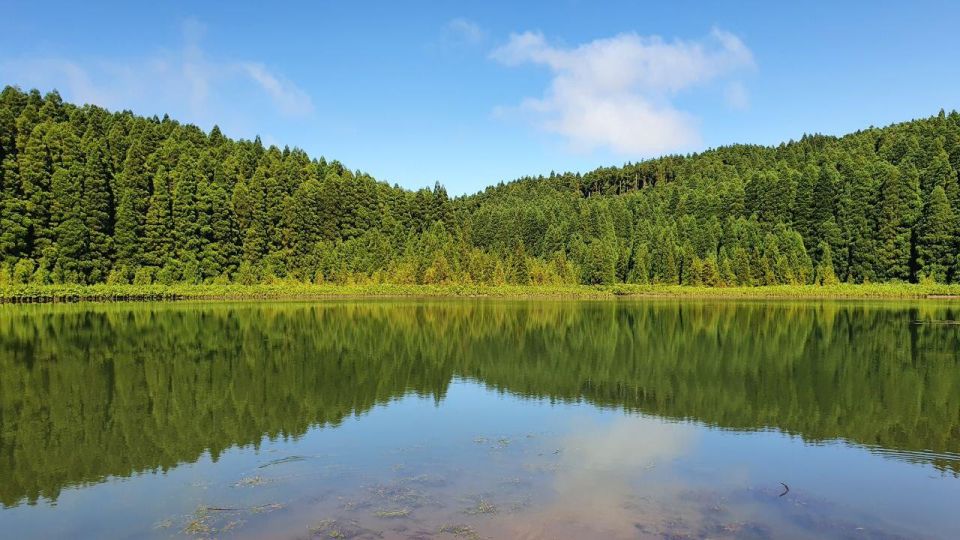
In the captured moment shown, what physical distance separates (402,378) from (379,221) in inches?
2651

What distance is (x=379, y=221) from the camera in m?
85.4

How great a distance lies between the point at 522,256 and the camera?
76875 millimetres

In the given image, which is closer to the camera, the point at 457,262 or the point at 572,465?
the point at 572,465

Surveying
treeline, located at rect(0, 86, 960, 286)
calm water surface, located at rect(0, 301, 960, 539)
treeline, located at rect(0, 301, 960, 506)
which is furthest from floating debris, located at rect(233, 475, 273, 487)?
treeline, located at rect(0, 86, 960, 286)

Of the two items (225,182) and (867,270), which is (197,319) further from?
(867,270)

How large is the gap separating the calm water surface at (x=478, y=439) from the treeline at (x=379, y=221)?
42506 millimetres

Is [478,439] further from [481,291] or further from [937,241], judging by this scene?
[937,241]

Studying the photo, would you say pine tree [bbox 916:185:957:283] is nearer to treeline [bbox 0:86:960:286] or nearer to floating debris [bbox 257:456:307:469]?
treeline [bbox 0:86:960:286]

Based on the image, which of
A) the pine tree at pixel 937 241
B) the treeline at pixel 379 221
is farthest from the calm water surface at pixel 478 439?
the pine tree at pixel 937 241

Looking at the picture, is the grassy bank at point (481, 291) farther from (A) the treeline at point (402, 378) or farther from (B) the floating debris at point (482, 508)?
(B) the floating debris at point (482, 508)

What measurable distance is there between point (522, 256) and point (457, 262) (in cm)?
771

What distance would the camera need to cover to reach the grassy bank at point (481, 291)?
57.8 m

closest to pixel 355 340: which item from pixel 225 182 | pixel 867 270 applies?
pixel 225 182

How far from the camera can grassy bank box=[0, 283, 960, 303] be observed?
57781 millimetres
